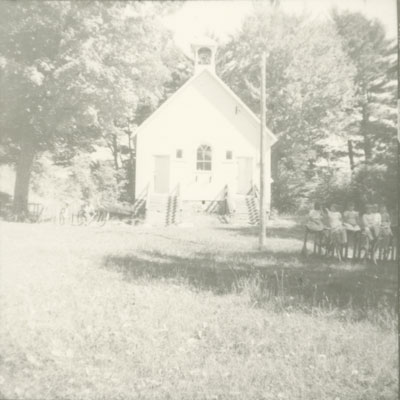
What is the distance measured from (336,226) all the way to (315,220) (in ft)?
0.88

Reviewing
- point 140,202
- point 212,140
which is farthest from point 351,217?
point 212,140

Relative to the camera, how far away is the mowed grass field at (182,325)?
10.7 ft

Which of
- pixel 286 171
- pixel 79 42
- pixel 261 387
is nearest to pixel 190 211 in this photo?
pixel 286 171

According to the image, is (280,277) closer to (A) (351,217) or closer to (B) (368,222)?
(A) (351,217)

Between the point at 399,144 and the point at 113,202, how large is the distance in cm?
356

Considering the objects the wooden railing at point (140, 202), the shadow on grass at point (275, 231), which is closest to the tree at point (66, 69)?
the wooden railing at point (140, 202)

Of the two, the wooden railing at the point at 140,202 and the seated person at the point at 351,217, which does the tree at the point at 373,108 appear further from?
the wooden railing at the point at 140,202

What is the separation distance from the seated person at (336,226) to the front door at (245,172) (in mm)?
8017

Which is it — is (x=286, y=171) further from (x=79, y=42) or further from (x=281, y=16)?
(x=79, y=42)

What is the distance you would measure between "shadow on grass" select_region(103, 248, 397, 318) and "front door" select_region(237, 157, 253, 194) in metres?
7.49

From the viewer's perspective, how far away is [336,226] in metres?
5.19

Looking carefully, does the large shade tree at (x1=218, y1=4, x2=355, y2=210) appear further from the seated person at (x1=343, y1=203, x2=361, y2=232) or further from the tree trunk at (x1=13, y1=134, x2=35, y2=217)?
the tree trunk at (x1=13, y1=134, x2=35, y2=217)

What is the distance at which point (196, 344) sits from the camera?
3.73 m

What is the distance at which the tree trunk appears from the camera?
4469 millimetres
